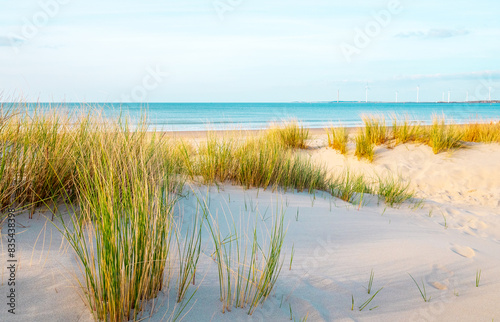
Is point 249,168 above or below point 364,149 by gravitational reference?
above

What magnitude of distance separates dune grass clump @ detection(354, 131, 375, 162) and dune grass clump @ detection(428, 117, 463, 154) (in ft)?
3.89

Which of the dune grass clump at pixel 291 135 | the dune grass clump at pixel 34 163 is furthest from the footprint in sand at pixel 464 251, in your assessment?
the dune grass clump at pixel 291 135

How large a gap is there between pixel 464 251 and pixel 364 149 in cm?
513

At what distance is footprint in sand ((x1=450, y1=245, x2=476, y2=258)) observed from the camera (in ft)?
9.18

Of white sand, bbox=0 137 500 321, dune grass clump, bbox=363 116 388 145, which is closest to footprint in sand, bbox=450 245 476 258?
white sand, bbox=0 137 500 321

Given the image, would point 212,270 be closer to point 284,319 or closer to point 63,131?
point 284,319

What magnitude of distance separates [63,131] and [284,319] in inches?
94.1

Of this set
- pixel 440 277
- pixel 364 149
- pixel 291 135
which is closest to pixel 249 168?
pixel 440 277

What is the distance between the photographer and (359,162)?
25.4 ft

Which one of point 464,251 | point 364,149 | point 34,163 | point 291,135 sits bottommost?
point 464,251

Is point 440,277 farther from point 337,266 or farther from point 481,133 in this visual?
point 481,133

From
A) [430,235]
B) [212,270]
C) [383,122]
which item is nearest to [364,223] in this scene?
[430,235]

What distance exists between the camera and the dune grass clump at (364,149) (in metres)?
7.75

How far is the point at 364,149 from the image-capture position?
310 inches
